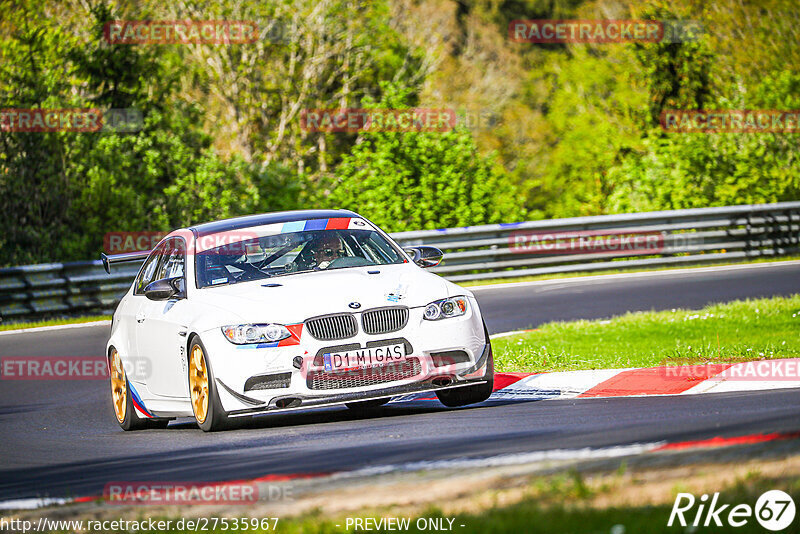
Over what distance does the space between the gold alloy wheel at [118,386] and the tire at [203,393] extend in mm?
1315

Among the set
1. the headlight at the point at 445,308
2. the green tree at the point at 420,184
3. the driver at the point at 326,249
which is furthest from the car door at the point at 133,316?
the green tree at the point at 420,184

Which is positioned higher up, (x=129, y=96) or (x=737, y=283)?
(x=129, y=96)

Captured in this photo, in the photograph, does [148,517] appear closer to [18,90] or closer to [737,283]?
[737,283]

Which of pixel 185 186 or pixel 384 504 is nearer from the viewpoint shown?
pixel 384 504

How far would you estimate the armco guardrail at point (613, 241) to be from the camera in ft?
75.1

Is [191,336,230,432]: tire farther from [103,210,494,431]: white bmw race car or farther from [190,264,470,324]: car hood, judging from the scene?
[190,264,470,324]: car hood

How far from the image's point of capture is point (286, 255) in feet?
32.8

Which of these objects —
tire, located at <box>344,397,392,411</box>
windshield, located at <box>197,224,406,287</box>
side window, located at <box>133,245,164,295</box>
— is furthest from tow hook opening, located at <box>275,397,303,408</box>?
side window, located at <box>133,245,164,295</box>

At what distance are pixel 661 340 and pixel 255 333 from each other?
5407 millimetres

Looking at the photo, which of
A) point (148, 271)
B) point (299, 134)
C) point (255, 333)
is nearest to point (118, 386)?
point (148, 271)

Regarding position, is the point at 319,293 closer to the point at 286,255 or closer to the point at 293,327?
the point at 293,327

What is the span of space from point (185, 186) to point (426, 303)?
18440 mm

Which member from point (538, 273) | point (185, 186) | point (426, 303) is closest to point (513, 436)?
point (426, 303)

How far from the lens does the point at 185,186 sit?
26.8 meters
